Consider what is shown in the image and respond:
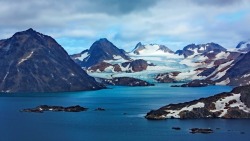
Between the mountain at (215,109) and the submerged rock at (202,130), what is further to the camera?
the mountain at (215,109)

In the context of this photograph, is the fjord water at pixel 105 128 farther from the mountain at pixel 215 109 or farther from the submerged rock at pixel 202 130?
the mountain at pixel 215 109

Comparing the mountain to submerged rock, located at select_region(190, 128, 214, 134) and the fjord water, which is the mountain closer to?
the fjord water

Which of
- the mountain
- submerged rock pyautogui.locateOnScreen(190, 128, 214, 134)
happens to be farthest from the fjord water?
the mountain

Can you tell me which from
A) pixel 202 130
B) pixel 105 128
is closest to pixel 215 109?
pixel 202 130

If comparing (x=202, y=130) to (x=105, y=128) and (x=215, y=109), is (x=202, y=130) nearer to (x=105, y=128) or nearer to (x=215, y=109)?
(x=105, y=128)

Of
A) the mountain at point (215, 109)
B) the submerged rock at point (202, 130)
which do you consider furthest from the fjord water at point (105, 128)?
the mountain at point (215, 109)

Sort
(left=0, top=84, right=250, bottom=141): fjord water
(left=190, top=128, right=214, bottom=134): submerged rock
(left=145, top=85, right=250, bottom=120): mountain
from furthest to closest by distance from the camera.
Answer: (left=145, top=85, right=250, bottom=120): mountain < (left=190, top=128, right=214, bottom=134): submerged rock < (left=0, top=84, right=250, bottom=141): fjord water

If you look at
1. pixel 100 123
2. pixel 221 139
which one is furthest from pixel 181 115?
pixel 221 139

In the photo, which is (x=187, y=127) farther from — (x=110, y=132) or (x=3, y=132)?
(x=3, y=132)
